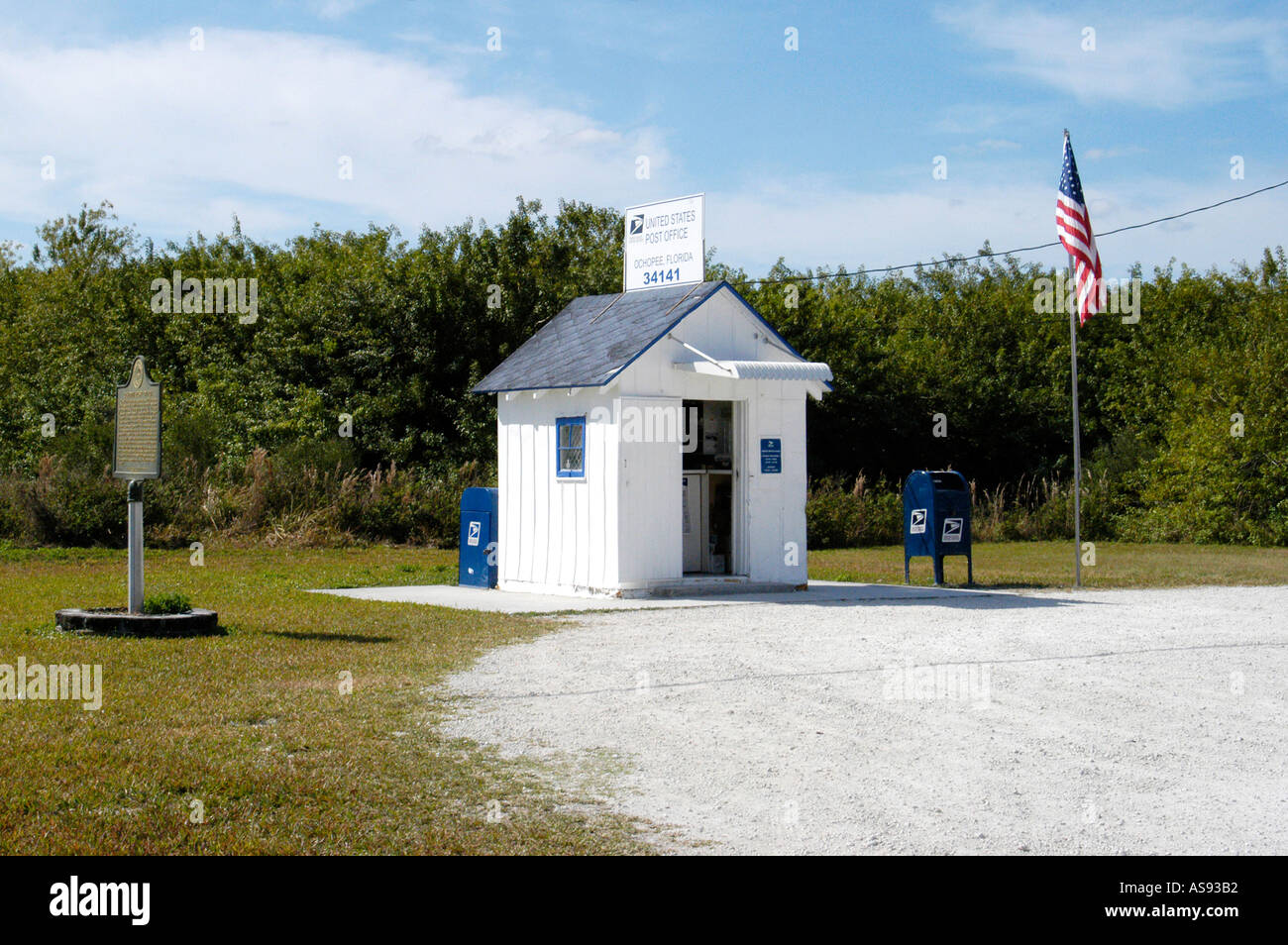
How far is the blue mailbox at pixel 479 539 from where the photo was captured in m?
18.8

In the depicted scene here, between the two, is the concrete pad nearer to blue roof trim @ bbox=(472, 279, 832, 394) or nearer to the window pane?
the window pane

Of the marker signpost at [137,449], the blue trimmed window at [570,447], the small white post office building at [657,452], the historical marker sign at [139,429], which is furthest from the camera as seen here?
the blue trimmed window at [570,447]

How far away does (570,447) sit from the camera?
1739 cm

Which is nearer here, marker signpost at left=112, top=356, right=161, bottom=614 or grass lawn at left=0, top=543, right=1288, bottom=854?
grass lawn at left=0, top=543, right=1288, bottom=854

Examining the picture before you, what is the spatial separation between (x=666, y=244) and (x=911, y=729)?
1161cm

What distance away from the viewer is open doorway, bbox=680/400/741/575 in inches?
739

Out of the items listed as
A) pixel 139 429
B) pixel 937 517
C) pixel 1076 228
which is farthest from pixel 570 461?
pixel 1076 228

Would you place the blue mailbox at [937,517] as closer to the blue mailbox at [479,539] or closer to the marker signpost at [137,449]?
the blue mailbox at [479,539]

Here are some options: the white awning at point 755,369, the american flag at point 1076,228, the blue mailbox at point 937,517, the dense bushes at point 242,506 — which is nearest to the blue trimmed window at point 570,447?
the white awning at point 755,369

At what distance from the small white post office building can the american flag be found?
4.09 m

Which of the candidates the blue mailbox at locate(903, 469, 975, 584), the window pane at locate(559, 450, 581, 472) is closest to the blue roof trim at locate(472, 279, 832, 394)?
the window pane at locate(559, 450, 581, 472)

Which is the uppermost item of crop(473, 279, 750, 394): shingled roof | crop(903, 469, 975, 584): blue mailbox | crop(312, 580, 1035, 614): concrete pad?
crop(473, 279, 750, 394): shingled roof

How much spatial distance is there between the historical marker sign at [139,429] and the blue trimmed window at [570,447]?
5.90m
